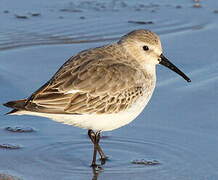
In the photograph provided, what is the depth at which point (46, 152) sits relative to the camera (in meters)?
6.57

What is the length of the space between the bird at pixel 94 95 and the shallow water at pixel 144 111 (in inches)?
15.5

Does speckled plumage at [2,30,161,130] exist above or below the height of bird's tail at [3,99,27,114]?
above

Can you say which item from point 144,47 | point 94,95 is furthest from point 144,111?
point 94,95

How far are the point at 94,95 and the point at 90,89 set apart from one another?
74mm

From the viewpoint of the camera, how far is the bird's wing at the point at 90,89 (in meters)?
6.17

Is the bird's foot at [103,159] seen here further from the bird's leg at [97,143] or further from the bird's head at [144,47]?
the bird's head at [144,47]

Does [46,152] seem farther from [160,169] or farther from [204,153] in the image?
[204,153]

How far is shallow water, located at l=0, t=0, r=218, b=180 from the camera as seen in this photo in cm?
631

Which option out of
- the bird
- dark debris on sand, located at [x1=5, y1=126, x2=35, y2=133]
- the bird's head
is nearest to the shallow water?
dark debris on sand, located at [x1=5, y1=126, x2=35, y2=133]

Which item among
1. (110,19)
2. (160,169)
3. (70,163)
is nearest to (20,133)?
(70,163)

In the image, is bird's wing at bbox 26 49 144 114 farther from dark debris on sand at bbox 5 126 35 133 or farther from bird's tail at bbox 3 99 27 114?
dark debris on sand at bbox 5 126 35 133

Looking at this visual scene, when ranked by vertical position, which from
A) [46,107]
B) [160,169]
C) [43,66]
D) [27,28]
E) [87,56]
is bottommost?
[160,169]

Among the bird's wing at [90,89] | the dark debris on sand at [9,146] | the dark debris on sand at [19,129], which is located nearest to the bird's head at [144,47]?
the bird's wing at [90,89]

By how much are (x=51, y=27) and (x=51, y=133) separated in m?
3.36
